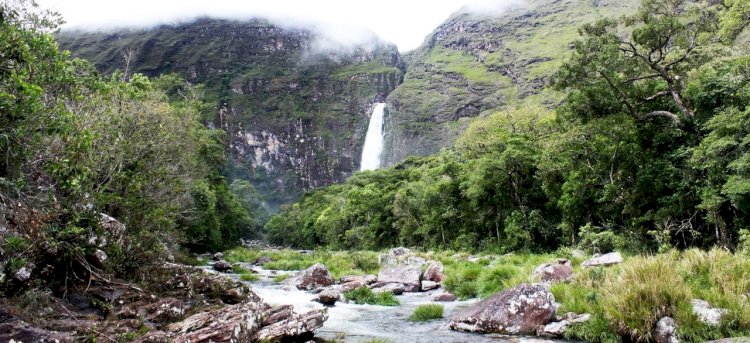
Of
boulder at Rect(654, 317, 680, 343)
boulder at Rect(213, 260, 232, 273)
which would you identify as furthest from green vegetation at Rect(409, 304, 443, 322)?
boulder at Rect(213, 260, 232, 273)

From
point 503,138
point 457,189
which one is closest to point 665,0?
point 503,138

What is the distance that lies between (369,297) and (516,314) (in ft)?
26.0

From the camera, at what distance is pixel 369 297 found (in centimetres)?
1856

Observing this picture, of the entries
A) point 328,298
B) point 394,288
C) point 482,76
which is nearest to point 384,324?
point 328,298

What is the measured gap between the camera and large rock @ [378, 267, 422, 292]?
2212 centimetres

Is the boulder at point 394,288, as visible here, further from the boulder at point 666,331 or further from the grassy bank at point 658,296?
the boulder at point 666,331

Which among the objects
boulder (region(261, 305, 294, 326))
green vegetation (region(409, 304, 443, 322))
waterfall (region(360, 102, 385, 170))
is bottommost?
waterfall (region(360, 102, 385, 170))

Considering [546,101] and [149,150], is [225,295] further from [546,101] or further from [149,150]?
[546,101]

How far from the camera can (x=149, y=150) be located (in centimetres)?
2166

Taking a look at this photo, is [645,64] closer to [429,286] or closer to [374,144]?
[429,286]

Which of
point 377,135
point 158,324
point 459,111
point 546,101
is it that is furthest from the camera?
point 377,135

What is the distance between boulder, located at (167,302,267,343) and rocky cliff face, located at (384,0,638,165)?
10268cm

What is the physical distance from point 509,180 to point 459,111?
10322 centimetres

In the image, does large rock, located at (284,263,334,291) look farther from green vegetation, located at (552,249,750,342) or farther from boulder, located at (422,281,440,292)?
green vegetation, located at (552,249,750,342)
